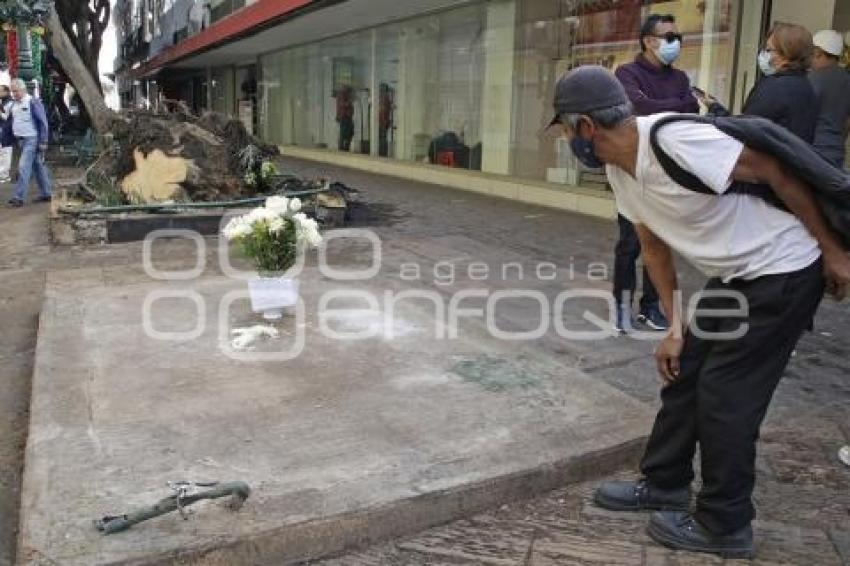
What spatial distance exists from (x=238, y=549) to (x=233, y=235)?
2646 millimetres

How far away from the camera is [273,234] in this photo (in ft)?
16.5

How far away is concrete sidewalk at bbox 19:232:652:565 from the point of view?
9.25ft

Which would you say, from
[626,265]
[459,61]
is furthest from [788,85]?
[459,61]

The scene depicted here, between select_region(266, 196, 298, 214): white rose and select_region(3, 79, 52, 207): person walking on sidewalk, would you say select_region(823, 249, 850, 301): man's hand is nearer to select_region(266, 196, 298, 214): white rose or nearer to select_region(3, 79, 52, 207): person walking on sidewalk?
select_region(266, 196, 298, 214): white rose

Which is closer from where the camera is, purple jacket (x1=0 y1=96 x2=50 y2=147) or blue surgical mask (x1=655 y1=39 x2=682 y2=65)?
blue surgical mask (x1=655 y1=39 x2=682 y2=65)

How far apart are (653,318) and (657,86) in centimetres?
143

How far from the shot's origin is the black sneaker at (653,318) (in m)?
5.24

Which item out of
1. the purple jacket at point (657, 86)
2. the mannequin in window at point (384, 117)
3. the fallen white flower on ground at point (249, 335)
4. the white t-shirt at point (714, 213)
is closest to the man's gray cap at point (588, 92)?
the white t-shirt at point (714, 213)

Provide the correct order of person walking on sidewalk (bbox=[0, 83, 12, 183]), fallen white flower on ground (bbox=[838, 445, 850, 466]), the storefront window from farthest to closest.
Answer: person walking on sidewalk (bbox=[0, 83, 12, 183]), the storefront window, fallen white flower on ground (bbox=[838, 445, 850, 466])

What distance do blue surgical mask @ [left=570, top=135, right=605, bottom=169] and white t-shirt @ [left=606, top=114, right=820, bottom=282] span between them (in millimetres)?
72

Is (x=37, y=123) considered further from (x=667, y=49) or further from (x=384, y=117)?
(x=667, y=49)

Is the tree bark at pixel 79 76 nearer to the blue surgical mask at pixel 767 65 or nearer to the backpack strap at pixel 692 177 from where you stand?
the blue surgical mask at pixel 767 65

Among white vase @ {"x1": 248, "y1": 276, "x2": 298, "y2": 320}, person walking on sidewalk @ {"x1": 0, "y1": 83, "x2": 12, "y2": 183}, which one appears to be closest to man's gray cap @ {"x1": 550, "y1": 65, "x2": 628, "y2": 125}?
white vase @ {"x1": 248, "y1": 276, "x2": 298, "y2": 320}

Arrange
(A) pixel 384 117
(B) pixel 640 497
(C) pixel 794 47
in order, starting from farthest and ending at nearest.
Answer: (A) pixel 384 117 < (C) pixel 794 47 < (B) pixel 640 497
